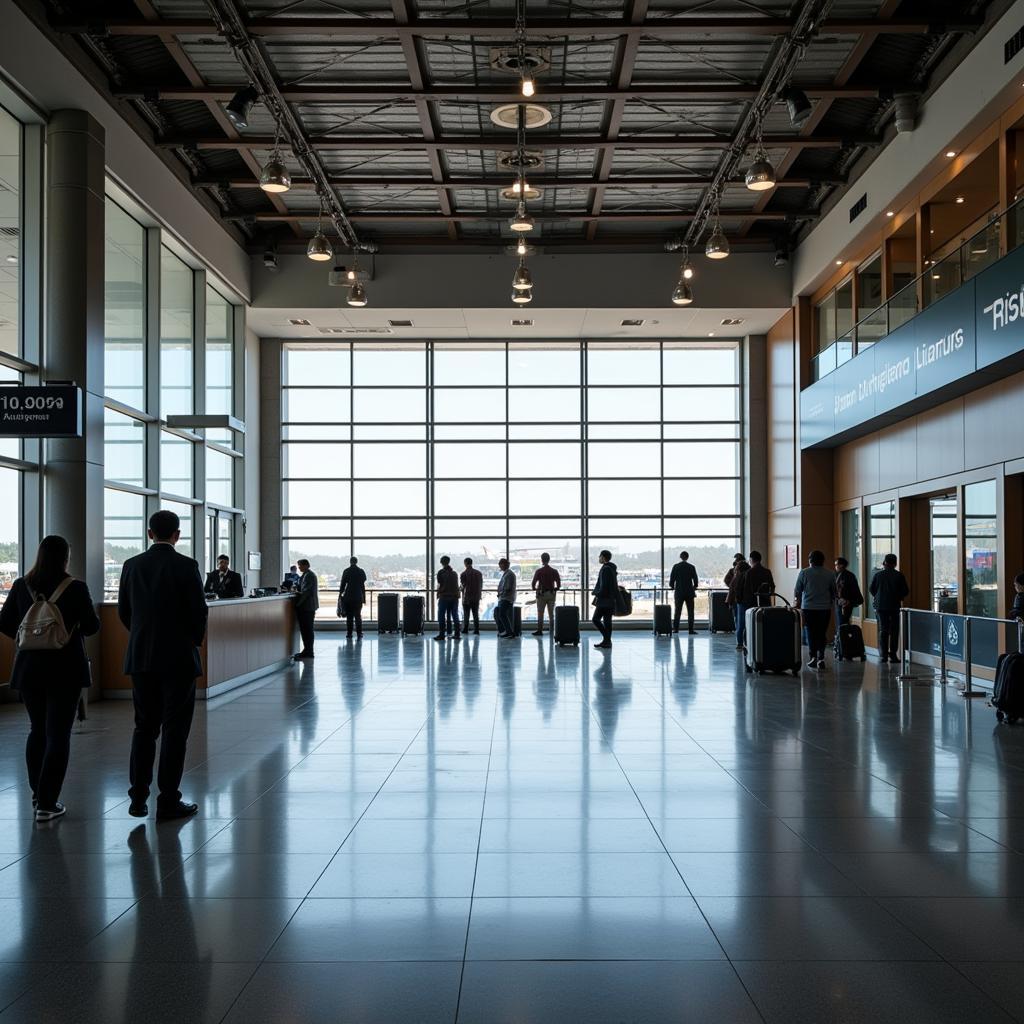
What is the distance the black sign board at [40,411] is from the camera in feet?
33.4

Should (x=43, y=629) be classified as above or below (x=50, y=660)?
above

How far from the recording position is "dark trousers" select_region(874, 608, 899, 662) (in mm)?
14859

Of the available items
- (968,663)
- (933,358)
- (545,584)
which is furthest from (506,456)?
(968,663)

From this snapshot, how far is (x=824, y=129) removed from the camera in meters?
16.0

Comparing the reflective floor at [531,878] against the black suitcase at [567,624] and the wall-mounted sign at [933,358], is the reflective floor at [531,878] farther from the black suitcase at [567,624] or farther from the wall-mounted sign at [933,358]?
the black suitcase at [567,624]

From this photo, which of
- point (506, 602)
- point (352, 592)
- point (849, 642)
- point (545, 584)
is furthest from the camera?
point (545, 584)

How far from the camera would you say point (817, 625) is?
48.1 ft

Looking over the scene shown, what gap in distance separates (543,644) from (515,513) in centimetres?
524

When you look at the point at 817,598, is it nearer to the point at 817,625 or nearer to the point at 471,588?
the point at 817,625

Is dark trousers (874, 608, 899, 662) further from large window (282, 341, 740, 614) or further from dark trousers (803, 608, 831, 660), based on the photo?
large window (282, 341, 740, 614)

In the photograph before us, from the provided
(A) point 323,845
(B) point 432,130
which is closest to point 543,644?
(B) point 432,130

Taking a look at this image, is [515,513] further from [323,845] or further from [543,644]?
[323,845]

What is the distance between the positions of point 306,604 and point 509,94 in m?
7.94

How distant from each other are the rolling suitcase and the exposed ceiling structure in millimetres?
6072
